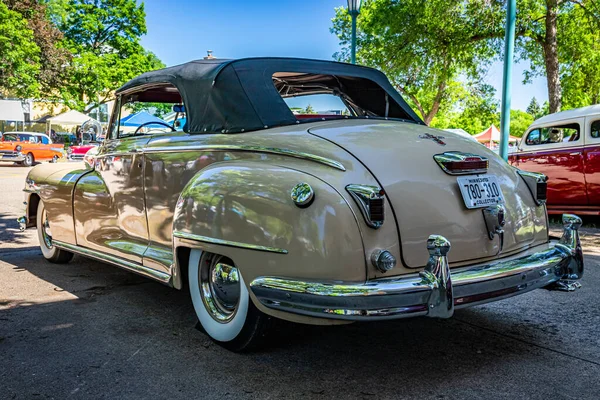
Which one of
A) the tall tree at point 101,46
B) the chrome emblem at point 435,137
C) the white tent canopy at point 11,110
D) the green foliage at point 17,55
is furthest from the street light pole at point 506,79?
the white tent canopy at point 11,110

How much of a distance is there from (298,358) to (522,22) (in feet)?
A: 42.8

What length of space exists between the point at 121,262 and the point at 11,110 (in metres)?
38.8

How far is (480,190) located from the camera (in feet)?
10.2

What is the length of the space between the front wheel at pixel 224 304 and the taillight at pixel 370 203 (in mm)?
742

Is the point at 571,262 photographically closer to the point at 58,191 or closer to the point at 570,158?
the point at 58,191

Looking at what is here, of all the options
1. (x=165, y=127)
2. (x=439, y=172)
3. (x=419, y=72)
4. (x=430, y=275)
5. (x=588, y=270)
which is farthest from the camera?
(x=419, y=72)

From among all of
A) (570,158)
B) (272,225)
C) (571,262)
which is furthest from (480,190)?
(570,158)

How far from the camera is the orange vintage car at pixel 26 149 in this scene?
24136 mm

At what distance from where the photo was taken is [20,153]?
Result: 24.3 meters

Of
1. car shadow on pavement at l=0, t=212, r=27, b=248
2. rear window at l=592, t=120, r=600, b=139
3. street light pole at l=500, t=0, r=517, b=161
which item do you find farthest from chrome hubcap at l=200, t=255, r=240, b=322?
rear window at l=592, t=120, r=600, b=139

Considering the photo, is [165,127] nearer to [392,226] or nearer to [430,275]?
[392,226]

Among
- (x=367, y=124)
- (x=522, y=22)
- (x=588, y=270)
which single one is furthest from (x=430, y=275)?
(x=522, y=22)

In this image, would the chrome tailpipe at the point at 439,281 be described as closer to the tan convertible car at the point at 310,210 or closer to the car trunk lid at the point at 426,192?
the tan convertible car at the point at 310,210

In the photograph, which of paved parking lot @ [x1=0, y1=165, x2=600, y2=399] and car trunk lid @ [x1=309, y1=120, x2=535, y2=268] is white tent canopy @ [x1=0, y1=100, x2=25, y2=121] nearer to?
paved parking lot @ [x1=0, y1=165, x2=600, y2=399]
